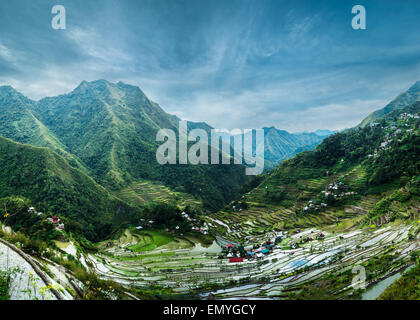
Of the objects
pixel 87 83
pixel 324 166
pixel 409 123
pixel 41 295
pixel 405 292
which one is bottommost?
pixel 405 292

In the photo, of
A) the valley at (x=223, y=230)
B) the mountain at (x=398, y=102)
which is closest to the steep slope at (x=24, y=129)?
the valley at (x=223, y=230)

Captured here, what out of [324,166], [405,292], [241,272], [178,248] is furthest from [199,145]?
[405,292]

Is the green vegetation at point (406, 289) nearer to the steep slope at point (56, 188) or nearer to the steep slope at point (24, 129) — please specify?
the steep slope at point (56, 188)

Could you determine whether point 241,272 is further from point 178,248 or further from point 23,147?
point 23,147

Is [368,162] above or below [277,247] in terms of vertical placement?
above

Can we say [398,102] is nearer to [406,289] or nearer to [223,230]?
[223,230]

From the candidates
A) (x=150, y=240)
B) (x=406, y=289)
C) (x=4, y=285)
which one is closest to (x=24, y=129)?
(x=150, y=240)

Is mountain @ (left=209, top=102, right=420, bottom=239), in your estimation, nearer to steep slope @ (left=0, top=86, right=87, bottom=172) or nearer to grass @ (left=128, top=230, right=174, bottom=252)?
grass @ (left=128, top=230, right=174, bottom=252)
